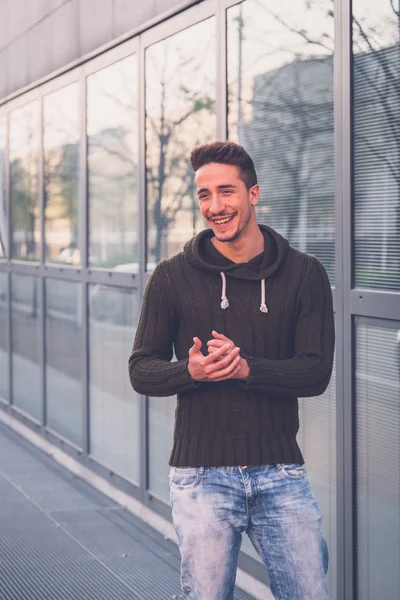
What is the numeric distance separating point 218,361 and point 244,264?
1.19 ft

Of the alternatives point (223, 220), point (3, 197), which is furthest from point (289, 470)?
point (3, 197)

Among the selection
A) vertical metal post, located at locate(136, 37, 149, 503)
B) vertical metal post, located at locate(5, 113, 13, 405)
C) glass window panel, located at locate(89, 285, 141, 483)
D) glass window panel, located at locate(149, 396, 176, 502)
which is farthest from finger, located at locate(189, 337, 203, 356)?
vertical metal post, located at locate(5, 113, 13, 405)

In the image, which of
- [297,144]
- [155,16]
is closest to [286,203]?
[297,144]

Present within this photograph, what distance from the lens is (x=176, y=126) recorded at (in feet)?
20.2

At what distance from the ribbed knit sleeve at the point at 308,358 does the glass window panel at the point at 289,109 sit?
1.50 meters

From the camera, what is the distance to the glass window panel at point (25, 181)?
9.27 m

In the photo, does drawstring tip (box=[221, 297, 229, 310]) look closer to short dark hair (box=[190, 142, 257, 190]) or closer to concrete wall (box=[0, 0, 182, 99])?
short dark hair (box=[190, 142, 257, 190])

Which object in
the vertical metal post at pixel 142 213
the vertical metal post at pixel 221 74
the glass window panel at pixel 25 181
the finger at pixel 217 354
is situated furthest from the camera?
the glass window panel at pixel 25 181

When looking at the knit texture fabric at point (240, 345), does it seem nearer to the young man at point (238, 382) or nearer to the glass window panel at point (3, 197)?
the young man at point (238, 382)

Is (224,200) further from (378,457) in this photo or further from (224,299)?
(378,457)

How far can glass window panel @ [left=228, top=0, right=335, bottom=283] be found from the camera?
14.7ft

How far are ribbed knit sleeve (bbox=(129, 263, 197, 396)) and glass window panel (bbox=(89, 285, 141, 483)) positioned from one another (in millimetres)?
3737

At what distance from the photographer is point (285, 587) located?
2861mm

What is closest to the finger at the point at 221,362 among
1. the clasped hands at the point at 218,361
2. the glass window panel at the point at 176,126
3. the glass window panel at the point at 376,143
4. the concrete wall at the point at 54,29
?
the clasped hands at the point at 218,361
